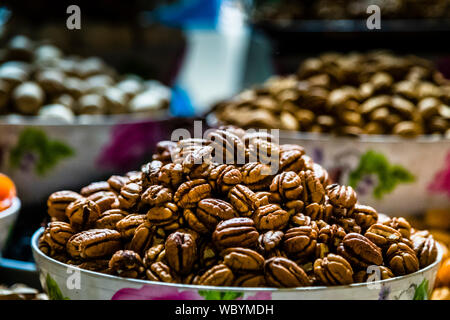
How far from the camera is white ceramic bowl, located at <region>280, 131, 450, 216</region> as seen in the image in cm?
142

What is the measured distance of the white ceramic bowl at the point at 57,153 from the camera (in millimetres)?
1537

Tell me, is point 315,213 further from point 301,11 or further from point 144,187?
point 301,11

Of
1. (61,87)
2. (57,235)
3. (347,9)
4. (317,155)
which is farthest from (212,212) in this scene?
(347,9)

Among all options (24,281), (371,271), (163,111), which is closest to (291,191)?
(371,271)

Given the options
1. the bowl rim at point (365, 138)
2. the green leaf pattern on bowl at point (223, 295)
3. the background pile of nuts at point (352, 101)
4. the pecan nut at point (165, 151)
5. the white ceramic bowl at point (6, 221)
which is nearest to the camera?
the green leaf pattern on bowl at point (223, 295)

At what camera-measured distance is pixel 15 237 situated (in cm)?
137

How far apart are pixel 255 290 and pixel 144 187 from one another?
10.9 inches

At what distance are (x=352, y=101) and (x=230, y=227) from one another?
0.96 m

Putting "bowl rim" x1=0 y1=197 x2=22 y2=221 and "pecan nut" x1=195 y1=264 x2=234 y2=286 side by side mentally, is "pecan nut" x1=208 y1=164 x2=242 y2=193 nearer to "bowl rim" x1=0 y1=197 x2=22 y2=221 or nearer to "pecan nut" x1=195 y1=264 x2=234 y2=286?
"pecan nut" x1=195 y1=264 x2=234 y2=286

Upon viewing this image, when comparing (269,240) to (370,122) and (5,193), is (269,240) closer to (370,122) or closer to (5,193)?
(5,193)

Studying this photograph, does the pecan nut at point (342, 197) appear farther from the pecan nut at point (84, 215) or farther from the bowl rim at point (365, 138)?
the bowl rim at point (365, 138)

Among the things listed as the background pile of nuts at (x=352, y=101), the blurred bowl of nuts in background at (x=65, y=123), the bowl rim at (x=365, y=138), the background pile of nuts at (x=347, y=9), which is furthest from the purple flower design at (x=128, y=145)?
the background pile of nuts at (x=347, y=9)

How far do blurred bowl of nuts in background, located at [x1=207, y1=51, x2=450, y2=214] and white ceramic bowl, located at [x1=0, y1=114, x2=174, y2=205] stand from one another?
0.31m

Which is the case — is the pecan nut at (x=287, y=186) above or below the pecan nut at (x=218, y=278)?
above
